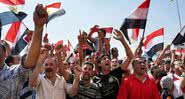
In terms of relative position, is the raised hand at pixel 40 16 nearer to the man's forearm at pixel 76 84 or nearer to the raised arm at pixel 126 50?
the man's forearm at pixel 76 84

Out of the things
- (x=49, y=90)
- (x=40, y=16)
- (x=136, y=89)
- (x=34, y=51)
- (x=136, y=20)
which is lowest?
(x=136, y=89)

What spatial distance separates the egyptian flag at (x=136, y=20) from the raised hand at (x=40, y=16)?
5.97m

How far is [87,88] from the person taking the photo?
6.20 metres

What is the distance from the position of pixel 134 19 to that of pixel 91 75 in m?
3.04

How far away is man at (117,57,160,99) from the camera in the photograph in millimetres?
6449

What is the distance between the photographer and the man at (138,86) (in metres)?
6.45

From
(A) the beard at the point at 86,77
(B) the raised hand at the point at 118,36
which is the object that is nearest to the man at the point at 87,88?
(A) the beard at the point at 86,77

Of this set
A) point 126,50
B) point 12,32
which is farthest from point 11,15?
point 126,50

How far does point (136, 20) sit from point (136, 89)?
3.12 metres

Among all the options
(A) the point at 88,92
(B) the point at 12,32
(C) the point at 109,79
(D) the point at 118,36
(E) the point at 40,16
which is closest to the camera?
(E) the point at 40,16

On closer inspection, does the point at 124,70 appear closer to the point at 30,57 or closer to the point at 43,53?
the point at 43,53

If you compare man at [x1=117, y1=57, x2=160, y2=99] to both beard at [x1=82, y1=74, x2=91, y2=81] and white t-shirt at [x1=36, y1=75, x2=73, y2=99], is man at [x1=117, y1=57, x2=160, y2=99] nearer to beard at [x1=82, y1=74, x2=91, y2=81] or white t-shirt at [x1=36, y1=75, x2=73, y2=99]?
beard at [x1=82, y1=74, x2=91, y2=81]

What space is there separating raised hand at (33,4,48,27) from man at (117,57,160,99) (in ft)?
11.4

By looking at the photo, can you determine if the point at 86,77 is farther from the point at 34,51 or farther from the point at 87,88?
the point at 34,51
